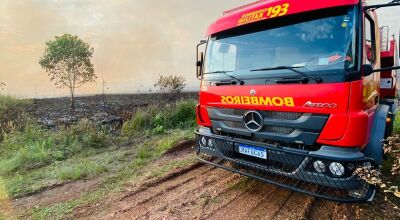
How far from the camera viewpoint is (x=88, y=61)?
54.1ft

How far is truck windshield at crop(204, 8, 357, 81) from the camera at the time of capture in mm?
3246

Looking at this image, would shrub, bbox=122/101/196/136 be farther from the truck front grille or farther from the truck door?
the truck door

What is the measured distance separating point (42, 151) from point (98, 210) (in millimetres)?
3713

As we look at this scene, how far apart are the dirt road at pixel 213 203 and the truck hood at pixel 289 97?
133cm

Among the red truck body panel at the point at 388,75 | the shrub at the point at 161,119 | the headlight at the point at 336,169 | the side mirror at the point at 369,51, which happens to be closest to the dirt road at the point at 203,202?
the headlight at the point at 336,169

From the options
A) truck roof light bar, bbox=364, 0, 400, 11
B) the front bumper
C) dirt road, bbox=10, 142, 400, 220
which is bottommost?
dirt road, bbox=10, 142, 400, 220

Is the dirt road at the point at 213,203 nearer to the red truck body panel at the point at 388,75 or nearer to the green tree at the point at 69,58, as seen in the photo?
the red truck body panel at the point at 388,75

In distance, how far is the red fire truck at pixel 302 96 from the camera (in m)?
3.12

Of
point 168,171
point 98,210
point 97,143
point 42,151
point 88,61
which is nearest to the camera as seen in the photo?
point 98,210

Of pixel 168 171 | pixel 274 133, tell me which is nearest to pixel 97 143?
pixel 168 171

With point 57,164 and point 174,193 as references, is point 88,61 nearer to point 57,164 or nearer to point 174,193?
point 57,164

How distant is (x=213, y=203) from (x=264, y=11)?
109 inches

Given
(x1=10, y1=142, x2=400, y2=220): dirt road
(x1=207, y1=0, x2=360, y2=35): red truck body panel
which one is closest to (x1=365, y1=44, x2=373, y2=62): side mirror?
(x1=207, y1=0, x2=360, y2=35): red truck body panel

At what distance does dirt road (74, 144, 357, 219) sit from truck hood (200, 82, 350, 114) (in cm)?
133
